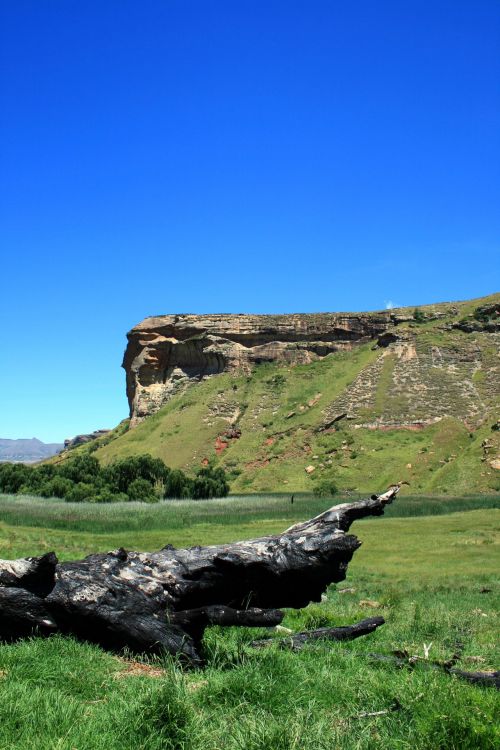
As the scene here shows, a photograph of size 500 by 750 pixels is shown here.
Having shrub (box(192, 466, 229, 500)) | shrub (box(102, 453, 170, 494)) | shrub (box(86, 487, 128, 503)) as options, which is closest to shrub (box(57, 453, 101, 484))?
shrub (box(102, 453, 170, 494))

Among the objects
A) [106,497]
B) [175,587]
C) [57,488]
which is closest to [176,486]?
[106,497]

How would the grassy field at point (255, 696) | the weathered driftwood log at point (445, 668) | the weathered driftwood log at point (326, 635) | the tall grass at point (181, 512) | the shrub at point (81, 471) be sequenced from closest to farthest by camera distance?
the grassy field at point (255, 696) < the weathered driftwood log at point (445, 668) < the weathered driftwood log at point (326, 635) < the tall grass at point (181, 512) < the shrub at point (81, 471)

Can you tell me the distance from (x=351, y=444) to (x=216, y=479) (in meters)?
15.3

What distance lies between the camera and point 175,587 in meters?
7.64

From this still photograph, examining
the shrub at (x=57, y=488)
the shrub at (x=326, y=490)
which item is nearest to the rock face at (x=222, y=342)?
the shrub at (x=326, y=490)

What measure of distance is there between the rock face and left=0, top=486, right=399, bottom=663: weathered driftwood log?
8451cm

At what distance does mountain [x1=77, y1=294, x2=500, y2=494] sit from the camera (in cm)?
6694

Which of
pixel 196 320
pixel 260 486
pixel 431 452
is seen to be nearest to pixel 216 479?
pixel 260 486

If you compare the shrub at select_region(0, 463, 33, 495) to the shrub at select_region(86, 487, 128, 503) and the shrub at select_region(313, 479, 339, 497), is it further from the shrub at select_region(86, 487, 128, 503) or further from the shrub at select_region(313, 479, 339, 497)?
the shrub at select_region(313, 479, 339, 497)

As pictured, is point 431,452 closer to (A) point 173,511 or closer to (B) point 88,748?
(A) point 173,511

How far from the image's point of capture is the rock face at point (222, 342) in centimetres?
9731

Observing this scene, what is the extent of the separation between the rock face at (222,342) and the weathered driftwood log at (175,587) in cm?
8451

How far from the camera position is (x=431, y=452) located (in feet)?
216

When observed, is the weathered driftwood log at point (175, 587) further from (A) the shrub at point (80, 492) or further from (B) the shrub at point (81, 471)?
(B) the shrub at point (81, 471)
